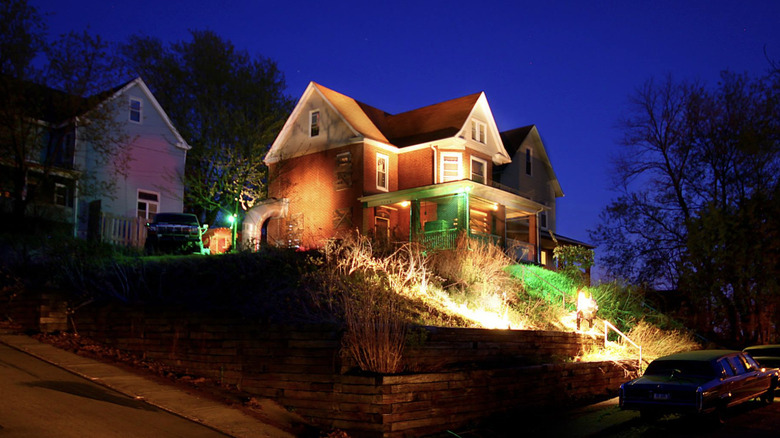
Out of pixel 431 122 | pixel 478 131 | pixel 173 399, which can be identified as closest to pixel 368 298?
pixel 173 399

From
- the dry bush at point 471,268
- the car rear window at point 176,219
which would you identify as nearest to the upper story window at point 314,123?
the car rear window at point 176,219

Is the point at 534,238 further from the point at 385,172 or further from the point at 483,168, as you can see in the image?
the point at 385,172

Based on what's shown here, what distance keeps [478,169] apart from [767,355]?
1621 cm

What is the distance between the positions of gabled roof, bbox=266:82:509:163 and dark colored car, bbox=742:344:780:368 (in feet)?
50.4

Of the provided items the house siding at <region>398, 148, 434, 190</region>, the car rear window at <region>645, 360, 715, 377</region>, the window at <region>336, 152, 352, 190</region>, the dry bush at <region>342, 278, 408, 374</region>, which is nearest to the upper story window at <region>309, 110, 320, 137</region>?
the window at <region>336, 152, 352, 190</region>

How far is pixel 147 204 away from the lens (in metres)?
27.8

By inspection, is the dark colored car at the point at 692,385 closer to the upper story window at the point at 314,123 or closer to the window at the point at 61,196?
the window at the point at 61,196

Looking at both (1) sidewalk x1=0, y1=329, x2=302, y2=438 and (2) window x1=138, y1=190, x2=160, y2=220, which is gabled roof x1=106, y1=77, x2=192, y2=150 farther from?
(1) sidewalk x1=0, y1=329, x2=302, y2=438

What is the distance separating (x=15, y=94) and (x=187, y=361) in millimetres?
12420

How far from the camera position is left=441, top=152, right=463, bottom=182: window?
2953 centimetres

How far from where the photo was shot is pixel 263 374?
35.0 ft

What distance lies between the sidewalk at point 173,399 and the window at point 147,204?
16.2 metres

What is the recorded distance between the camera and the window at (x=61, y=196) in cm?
2384

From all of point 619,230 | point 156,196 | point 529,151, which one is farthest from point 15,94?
point 529,151
